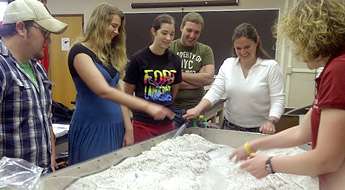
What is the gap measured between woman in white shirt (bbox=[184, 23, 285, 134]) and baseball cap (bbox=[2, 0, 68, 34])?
0.92 meters

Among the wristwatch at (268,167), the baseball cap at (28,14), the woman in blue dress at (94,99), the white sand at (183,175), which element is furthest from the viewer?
the woman in blue dress at (94,99)

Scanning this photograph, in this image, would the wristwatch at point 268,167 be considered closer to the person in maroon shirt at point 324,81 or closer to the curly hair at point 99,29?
the person in maroon shirt at point 324,81

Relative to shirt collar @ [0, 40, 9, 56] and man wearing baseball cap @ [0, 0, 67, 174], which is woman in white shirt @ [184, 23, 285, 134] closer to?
man wearing baseball cap @ [0, 0, 67, 174]

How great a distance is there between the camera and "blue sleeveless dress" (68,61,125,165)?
1507 mm

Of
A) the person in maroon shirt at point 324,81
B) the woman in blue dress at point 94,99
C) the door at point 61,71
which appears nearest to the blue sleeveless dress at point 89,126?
the woman in blue dress at point 94,99

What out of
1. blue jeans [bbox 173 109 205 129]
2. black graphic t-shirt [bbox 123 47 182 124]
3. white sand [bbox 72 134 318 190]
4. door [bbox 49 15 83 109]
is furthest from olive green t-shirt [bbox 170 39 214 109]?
door [bbox 49 15 83 109]

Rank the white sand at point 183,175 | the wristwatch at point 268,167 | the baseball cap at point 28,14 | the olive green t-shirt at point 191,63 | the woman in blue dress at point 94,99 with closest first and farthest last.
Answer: the wristwatch at point 268,167 → the white sand at point 183,175 → the baseball cap at point 28,14 → the woman in blue dress at point 94,99 → the olive green t-shirt at point 191,63

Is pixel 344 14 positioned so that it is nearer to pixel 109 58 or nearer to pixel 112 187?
pixel 112 187

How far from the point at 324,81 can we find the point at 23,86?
1082 millimetres

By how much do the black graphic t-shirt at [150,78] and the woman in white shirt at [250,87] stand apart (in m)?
0.23

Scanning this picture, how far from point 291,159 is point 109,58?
119 cm

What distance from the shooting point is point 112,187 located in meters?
0.95

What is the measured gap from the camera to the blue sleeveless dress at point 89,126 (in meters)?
1.51

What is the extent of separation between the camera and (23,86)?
1132mm
